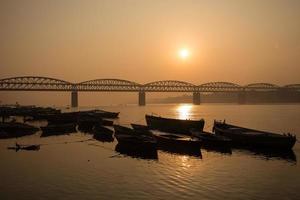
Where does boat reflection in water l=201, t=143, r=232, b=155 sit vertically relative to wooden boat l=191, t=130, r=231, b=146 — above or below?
below

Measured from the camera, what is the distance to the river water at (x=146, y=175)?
23.4 meters

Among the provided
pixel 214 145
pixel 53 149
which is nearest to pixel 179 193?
pixel 214 145

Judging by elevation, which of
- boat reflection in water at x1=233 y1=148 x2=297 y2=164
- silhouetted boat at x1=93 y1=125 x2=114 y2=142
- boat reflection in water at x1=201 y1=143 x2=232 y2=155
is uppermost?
silhouetted boat at x1=93 y1=125 x2=114 y2=142

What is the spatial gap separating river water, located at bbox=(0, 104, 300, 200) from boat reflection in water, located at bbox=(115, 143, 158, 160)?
779 millimetres

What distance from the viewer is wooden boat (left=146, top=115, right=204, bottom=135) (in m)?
57.6

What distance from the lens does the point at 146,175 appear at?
28.7m

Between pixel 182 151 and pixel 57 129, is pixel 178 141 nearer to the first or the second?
pixel 182 151

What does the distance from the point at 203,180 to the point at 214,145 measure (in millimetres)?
15602

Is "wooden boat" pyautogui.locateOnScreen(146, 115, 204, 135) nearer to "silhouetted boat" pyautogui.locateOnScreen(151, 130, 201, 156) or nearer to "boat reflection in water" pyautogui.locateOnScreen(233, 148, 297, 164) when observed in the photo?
"silhouetted boat" pyautogui.locateOnScreen(151, 130, 201, 156)

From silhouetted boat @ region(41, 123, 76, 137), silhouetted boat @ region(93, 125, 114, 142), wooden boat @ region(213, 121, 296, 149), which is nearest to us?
wooden boat @ region(213, 121, 296, 149)

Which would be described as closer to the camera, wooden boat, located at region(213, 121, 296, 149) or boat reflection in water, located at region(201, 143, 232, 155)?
boat reflection in water, located at region(201, 143, 232, 155)

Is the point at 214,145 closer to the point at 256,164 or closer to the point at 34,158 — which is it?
the point at 256,164

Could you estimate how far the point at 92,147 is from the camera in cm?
4356

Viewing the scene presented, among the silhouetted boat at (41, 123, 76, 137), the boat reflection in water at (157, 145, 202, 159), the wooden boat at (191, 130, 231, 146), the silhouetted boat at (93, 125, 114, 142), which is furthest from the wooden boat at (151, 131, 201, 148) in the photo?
the silhouetted boat at (41, 123, 76, 137)
